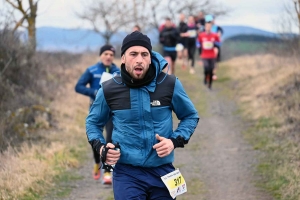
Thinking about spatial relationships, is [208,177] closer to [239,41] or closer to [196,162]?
[196,162]

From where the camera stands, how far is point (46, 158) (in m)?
A: 8.38

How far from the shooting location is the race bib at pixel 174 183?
3.75 meters

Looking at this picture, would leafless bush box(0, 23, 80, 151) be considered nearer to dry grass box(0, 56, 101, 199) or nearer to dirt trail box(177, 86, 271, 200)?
dry grass box(0, 56, 101, 199)

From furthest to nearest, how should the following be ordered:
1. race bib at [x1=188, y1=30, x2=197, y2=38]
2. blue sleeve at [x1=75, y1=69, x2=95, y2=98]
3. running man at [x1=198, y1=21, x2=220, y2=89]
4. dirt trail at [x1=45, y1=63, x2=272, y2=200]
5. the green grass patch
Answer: race bib at [x1=188, y1=30, x2=197, y2=38] → running man at [x1=198, y1=21, x2=220, y2=89] → blue sleeve at [x1=75, y1=69, x2=95, y2=98] → dirt trail at [x1=45, y1=63, x2=272, y2=200] → the green grass patch

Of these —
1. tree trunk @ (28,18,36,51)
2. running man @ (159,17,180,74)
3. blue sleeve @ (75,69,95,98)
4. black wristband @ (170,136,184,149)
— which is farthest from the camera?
running man @ (159,17,180,74)

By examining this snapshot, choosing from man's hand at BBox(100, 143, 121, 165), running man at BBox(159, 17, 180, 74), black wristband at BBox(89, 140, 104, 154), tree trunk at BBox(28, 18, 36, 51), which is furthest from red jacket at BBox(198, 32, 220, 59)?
man's hand at BBox(100, 143, 121, 165)

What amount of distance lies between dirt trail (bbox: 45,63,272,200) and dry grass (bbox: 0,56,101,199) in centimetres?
35

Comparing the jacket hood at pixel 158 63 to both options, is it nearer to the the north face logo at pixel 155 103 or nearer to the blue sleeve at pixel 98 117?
the the north face logo at pixel 155 103

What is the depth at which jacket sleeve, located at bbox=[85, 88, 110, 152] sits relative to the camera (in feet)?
12.8

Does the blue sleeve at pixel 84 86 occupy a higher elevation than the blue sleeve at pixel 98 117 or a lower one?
lower

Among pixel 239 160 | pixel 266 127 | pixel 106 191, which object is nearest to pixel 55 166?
pixel 106 191

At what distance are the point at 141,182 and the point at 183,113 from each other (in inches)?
24.1

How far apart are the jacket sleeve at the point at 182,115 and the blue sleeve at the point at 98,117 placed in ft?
1.73

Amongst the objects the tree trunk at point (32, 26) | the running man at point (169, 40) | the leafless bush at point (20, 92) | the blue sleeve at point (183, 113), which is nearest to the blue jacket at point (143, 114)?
the blue sleeve at point (183, 113)
